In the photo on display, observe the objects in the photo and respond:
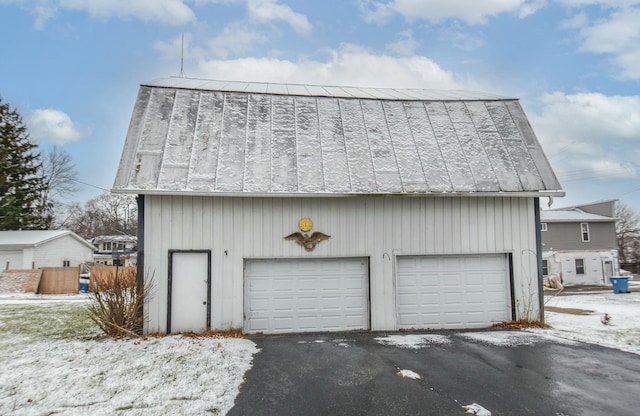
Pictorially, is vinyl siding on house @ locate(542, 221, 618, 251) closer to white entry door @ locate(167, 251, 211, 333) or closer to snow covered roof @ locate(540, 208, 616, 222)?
snow covered roof @ locate(540, 208, 616, 222)

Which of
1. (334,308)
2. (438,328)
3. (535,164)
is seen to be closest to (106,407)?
(334,308)

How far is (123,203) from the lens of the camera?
51.9m

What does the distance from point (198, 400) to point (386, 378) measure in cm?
266

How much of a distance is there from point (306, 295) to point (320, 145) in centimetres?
367

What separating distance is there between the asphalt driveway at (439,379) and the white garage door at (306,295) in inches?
33.5

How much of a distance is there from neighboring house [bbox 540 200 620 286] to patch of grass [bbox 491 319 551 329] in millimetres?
18732

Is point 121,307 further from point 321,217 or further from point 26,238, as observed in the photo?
point 26,238

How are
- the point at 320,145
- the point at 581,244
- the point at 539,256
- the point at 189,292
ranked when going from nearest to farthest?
1. the point at 189,292
2. the point at 320,145
3. the point at 539,256
4. the point at 581,244

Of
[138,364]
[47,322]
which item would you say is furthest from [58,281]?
[138,364]

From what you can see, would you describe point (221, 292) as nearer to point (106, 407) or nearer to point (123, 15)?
point (106, 407)

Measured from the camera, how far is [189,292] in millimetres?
8641

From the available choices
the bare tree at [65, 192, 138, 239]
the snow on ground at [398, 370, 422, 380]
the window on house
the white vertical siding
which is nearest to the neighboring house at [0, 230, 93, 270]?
the white vertical siding

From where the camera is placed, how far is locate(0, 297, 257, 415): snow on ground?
473 centimetres

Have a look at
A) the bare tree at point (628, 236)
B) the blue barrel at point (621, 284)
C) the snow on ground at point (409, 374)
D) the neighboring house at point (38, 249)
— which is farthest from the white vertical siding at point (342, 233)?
the bare tree at point (628, 236)
